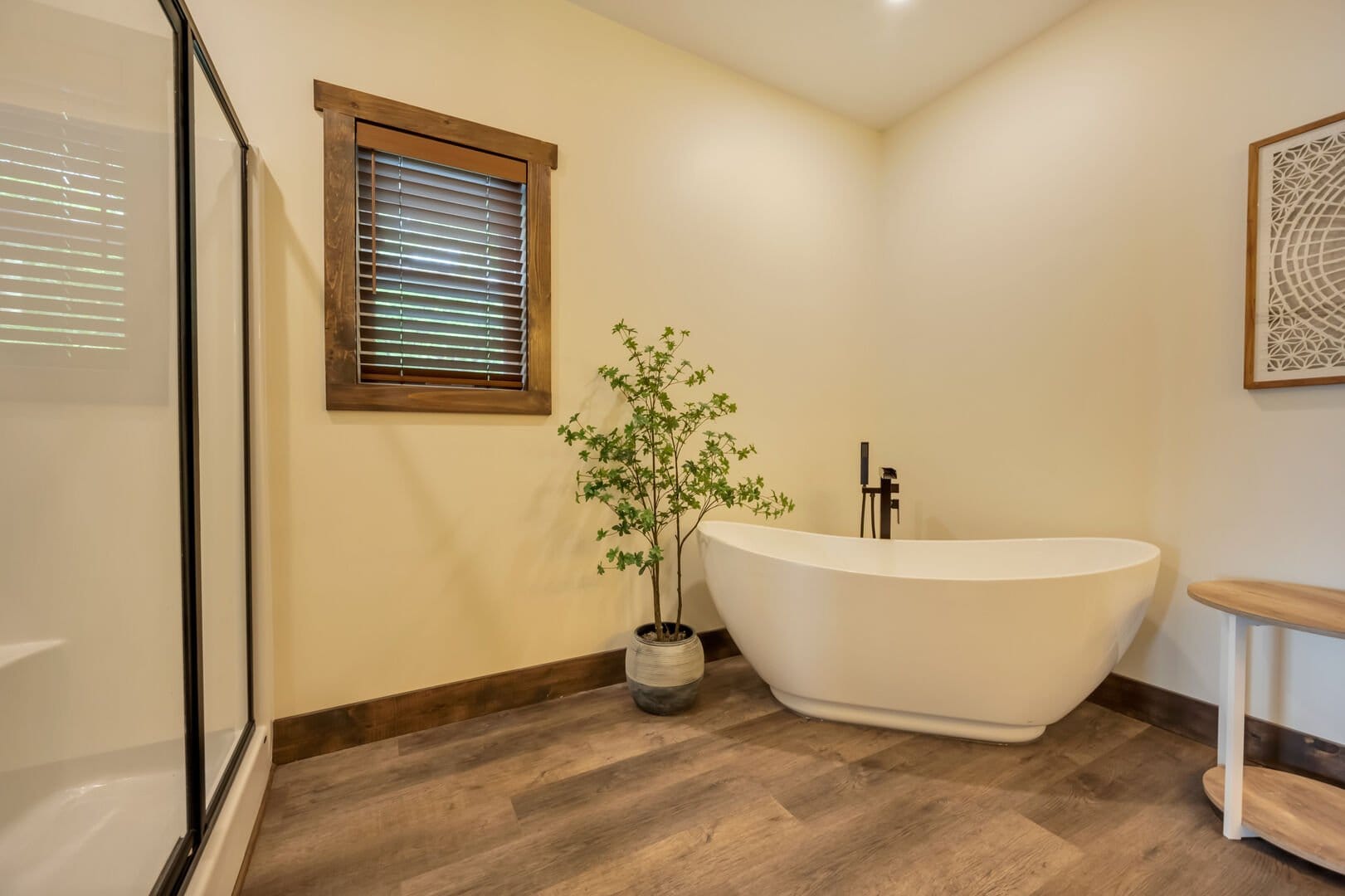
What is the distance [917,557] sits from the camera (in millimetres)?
2270

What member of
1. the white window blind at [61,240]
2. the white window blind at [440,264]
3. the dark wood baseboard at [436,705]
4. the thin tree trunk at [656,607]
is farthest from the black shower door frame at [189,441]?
the thin tree trunk at [656,607]

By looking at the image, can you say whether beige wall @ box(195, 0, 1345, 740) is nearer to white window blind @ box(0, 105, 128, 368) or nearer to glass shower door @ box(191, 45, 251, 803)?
glass shower door @ box(191, 45, 251, 803)

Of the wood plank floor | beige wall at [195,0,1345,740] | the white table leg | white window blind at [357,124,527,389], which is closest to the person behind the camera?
the wood plank floor

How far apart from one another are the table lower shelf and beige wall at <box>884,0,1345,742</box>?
0.24 m

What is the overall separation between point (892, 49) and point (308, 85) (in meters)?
2.19

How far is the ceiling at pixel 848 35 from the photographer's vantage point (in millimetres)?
2078

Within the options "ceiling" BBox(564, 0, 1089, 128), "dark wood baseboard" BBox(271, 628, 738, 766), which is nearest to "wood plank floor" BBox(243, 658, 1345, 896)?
"dark wood baseboard" BBox(271, 628, 738, 766)

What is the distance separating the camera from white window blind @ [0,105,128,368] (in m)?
0.97

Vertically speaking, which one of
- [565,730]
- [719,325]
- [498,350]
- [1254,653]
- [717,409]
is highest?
[719,325]

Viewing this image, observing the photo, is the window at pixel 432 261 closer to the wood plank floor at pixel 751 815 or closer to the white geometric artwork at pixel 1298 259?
the wood plank floor at pixel 751 815

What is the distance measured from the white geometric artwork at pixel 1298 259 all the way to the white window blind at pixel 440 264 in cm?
232

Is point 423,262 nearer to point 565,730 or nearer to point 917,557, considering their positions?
point 565,730

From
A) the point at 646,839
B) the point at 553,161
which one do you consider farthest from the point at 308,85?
the point at 646,839

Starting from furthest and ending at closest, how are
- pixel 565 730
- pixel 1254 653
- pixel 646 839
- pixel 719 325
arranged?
1. pixel 719 325
2. pixel 565 730
3. pixel 1254 653
4. pixel 646 839
